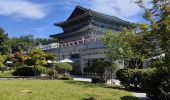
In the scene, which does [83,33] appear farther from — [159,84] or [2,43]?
[159,84]

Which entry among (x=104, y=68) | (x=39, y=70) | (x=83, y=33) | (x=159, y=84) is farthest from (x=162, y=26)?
(x=83, y=33)

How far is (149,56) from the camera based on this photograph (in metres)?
14.1

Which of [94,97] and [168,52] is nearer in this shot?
[168,52]

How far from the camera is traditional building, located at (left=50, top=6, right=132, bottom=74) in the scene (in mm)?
45438

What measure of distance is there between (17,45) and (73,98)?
66.6 meters

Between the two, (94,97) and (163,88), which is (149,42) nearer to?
(163,88)

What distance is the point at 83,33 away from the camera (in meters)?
53.5

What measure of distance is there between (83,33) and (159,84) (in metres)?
40.1

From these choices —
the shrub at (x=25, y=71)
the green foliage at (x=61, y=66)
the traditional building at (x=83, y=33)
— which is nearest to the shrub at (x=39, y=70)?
the shrub at (x=25, y=71)

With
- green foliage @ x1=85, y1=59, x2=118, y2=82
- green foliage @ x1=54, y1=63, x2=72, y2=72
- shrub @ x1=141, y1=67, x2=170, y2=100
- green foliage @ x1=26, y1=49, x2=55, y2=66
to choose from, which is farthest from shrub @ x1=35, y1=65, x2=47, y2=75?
shrub @ x1=141, y1=67, x2=170, y2=100

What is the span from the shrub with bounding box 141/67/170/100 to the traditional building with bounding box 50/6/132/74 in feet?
86.3

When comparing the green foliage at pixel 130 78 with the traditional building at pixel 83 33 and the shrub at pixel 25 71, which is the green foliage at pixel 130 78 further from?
the traditional building at pixel 83 33

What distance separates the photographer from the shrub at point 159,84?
44.4ft

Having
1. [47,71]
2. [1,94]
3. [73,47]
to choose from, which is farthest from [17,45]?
[1,94]
